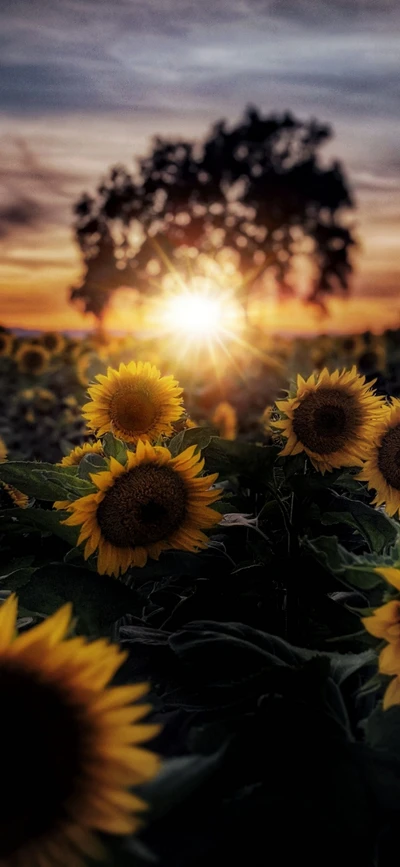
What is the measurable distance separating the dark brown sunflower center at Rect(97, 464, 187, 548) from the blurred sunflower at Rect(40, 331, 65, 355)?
12851 mm

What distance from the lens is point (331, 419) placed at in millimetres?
2070

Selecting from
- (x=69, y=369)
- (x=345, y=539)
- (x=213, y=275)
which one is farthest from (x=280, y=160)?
(x=345, y=539)

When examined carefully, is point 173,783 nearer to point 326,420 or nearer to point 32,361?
point 326,420

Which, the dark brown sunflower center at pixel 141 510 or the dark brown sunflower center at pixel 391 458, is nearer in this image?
the dark brown sunflower center at pixel 141 510

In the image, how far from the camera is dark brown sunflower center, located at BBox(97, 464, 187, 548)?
1.84m

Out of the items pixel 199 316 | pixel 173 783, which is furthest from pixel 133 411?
pixel 199 316

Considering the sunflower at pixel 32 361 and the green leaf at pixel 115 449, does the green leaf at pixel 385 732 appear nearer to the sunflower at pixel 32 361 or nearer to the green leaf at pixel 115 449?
the green leaf at pixel 115 449

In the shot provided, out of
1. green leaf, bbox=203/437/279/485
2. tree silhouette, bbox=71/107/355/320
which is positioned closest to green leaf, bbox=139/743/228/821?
green leaf, bbox=203/437/279/485

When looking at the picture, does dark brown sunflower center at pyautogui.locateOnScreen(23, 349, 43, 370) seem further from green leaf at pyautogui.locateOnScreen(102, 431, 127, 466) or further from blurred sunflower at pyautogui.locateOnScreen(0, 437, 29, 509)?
green leaf at pyautogui.locateOnScreen(102, 431, 127, 466)

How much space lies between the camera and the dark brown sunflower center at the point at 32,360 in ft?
42.0

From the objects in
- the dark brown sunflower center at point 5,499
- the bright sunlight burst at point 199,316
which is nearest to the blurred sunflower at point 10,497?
the dark brown sunflower center at point 5,499

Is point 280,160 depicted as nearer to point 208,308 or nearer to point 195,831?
point 208,308

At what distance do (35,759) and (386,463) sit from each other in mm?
1340

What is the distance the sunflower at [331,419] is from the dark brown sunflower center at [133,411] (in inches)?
15.8
